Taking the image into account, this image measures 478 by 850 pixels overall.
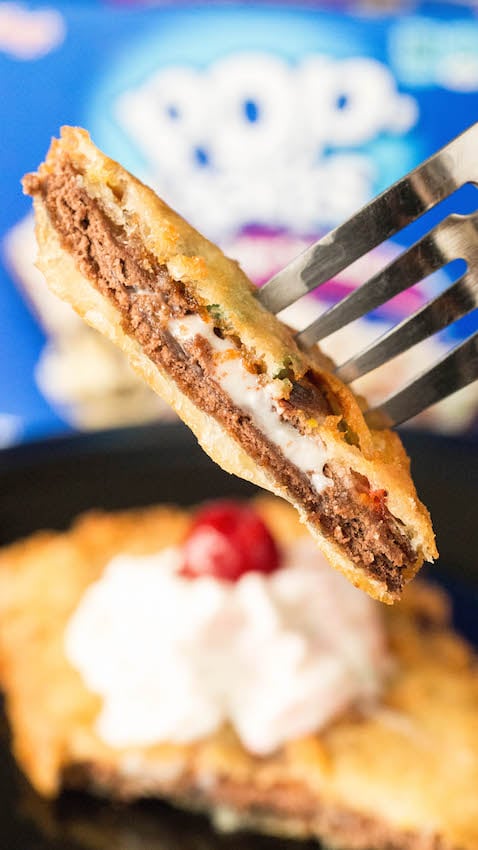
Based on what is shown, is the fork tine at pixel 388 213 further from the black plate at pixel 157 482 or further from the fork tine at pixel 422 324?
the black plate at pixel 157 482

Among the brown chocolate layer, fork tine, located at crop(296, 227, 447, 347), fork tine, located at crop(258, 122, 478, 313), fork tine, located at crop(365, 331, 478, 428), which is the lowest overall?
the brown chocolate layer

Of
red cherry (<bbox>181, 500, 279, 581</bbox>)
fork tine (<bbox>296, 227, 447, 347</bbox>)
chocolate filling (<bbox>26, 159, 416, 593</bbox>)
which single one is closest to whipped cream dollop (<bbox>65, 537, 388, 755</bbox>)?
red cherry (<bbox>181, 500, 279, 581</bbox>)

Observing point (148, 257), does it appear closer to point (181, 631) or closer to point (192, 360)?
point (192, 360)

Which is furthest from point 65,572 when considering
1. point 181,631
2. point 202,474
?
point 202,474

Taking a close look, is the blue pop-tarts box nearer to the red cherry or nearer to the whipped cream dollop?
the red cherry

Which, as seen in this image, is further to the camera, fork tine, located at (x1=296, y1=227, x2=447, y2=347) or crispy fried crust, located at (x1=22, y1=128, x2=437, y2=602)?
crispy fried crust, located at (x1=22, y1=128, x2=437, y2=602)

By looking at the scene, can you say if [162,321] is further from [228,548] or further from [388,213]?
[228,548]
